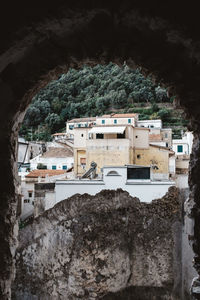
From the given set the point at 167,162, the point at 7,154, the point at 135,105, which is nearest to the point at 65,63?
the point at 7,154

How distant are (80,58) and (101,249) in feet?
36.5

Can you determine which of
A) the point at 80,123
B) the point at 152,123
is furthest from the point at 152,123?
the point at 80,123

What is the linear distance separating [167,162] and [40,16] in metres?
17.9

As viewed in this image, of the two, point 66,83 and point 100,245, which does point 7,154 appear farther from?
point 66,83

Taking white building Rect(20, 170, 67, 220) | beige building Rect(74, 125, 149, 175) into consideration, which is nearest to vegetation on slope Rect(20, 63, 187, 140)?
beige building Rect(74, 125, 149, 175)

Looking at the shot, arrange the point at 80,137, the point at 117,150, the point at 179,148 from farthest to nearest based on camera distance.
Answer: the point at 179,148
the point at 80,137
the point at 117,150

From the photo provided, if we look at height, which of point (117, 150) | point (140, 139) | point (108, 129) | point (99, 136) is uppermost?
point (108, 129)

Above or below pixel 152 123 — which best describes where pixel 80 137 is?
below

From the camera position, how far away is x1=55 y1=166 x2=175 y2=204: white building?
42.3 feet

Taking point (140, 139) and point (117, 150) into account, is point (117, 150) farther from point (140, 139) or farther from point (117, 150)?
point (140, 139)

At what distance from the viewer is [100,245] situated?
1212 centimetres

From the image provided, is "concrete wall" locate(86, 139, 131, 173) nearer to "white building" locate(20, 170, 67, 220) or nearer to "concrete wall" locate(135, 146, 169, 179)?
"concrete wall" locate(135, 146, 169, 179)

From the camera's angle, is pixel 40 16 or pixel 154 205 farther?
pixel 154 205

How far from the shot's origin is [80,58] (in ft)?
7.76
